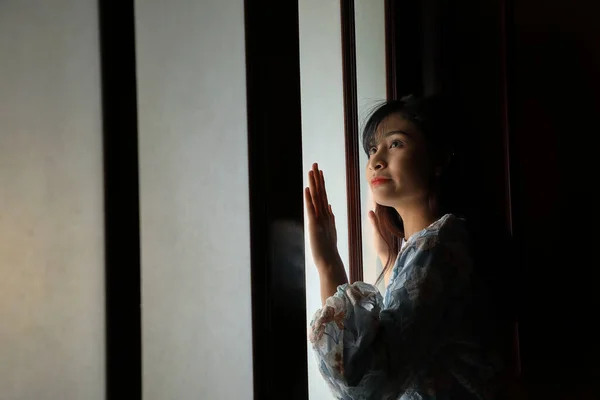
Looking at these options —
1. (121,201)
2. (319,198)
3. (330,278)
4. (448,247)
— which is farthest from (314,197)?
(121,201)

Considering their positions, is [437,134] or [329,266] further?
[437,134]

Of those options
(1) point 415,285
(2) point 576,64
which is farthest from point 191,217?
(2) point 576,64

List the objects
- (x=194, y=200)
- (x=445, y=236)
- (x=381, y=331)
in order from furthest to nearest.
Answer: (x=445, y=236) < (x=381, y=331) < (x=194, y=200)

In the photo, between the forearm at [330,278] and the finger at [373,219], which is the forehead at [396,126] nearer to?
the finger at [373,219]

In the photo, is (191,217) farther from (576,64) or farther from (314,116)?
(576,64)

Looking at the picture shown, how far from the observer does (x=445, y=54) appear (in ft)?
3.93

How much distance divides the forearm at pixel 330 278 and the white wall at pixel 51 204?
14.3 inches

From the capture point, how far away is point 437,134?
944 mm

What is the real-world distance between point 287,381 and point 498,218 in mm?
703

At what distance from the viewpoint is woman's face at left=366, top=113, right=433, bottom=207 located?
2.97ft

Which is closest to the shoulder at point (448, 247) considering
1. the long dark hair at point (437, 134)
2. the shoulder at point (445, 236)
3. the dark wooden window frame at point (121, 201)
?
the shoulder at point (445, 236)

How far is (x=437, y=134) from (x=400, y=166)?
106 mm

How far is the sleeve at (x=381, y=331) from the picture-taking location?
691mm

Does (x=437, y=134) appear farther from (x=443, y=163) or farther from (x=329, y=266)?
(x=329, y=266)
